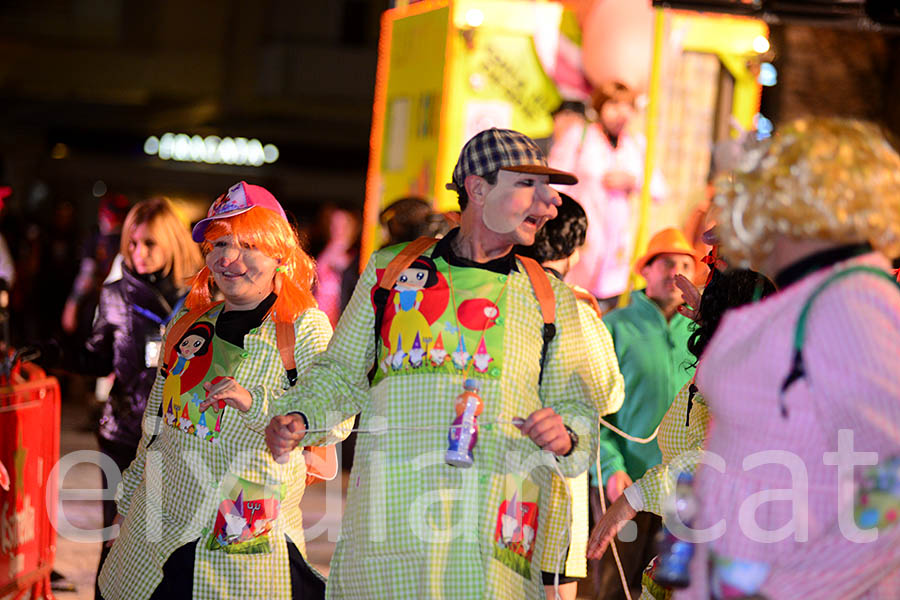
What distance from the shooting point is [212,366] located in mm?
3961

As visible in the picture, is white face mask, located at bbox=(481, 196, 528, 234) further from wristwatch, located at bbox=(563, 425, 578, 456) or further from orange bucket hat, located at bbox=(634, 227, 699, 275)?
orange bucket hat, located at bbox=(634, 227, 699, 275)

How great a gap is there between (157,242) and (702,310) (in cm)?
306

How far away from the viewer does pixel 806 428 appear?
2.38 metres

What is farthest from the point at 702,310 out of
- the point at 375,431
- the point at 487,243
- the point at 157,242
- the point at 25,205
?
the point at 25,205

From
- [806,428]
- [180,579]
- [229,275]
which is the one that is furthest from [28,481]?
[806,428]

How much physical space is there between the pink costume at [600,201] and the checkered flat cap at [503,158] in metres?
5.09

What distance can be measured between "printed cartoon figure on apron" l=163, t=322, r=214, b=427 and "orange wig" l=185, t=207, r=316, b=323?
0.25 m

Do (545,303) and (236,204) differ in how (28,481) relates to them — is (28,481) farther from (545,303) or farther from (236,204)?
(545,303)

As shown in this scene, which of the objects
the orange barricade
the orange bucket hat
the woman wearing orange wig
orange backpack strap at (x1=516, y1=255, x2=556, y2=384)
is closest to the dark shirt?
the woman wearing orange wig

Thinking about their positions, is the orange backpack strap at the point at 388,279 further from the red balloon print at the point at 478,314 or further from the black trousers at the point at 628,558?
the black trousers at the point at 628,558

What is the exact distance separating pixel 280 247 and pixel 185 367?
491 millimetres

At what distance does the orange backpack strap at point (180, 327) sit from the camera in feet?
13.5

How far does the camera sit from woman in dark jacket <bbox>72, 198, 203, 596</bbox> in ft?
18.5

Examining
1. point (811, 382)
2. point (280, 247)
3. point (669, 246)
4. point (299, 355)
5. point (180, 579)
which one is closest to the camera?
point (811, 382)
